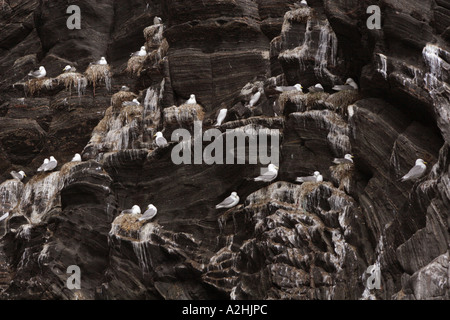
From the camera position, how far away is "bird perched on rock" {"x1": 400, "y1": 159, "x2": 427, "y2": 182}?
71.2 ft

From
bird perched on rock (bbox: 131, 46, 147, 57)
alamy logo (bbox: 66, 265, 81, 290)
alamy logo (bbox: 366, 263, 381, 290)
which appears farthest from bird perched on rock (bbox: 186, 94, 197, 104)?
alamy logo (bbox: 366, 263, 381, 290)

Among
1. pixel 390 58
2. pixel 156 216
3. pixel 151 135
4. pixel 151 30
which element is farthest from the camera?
pixel 151 30

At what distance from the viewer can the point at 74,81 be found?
1304 inches

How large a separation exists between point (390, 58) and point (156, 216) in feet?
27.4

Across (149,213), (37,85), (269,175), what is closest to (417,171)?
(269,175)

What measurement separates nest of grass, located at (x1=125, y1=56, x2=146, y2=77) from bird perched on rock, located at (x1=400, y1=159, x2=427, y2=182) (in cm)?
1383

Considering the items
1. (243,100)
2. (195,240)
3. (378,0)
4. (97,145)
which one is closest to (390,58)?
(378,0)

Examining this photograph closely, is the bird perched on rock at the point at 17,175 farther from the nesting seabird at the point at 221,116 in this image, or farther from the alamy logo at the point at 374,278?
the alamy logo at the point at 374,278

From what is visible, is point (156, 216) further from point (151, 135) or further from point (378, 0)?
point (378, 0)

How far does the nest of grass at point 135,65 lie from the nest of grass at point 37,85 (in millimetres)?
3051

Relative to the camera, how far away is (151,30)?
33.6 metres

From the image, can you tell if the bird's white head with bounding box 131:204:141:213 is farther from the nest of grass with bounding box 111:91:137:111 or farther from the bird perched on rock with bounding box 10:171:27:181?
the bird perched on rock with bounding box 10:171:27:181

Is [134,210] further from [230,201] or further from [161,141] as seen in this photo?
[230,201]

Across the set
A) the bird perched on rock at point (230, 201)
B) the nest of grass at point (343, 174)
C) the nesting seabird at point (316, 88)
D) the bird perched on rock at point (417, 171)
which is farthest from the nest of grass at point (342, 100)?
the bird perched on rock at point (417, 171)
